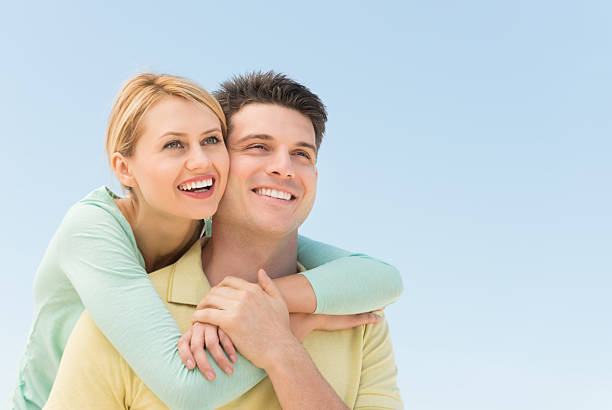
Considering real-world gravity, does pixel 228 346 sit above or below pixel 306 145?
below

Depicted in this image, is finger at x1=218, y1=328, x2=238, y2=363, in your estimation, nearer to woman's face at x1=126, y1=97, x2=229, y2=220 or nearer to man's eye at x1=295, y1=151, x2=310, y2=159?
woman's face at x1=126, y1=97, x2=229, y2=220

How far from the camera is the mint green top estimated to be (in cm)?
236

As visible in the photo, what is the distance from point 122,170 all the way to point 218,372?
1243mm

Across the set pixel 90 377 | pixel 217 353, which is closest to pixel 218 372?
pixel 217 353

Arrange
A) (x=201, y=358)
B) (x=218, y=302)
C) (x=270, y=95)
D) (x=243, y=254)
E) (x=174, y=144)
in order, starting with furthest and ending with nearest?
(x=270, y=95) → (x=243, y=254) → (x=174, y=144) → (x=218, y=302) → (x=201, y=358)

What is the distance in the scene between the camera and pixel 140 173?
9.83ft

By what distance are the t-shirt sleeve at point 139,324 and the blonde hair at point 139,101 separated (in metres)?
0.50

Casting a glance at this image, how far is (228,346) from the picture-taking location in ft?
7.92

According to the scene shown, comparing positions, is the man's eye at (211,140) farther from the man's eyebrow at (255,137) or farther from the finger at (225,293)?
the finger at (225,293)

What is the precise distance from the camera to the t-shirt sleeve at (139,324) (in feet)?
7.63

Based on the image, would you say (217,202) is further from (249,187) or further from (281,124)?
(281,124)

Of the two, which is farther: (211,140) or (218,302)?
(211,140)

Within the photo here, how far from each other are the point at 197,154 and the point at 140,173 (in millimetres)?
323

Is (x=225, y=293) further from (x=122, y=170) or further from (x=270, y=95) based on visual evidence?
(x=270, y=95)
